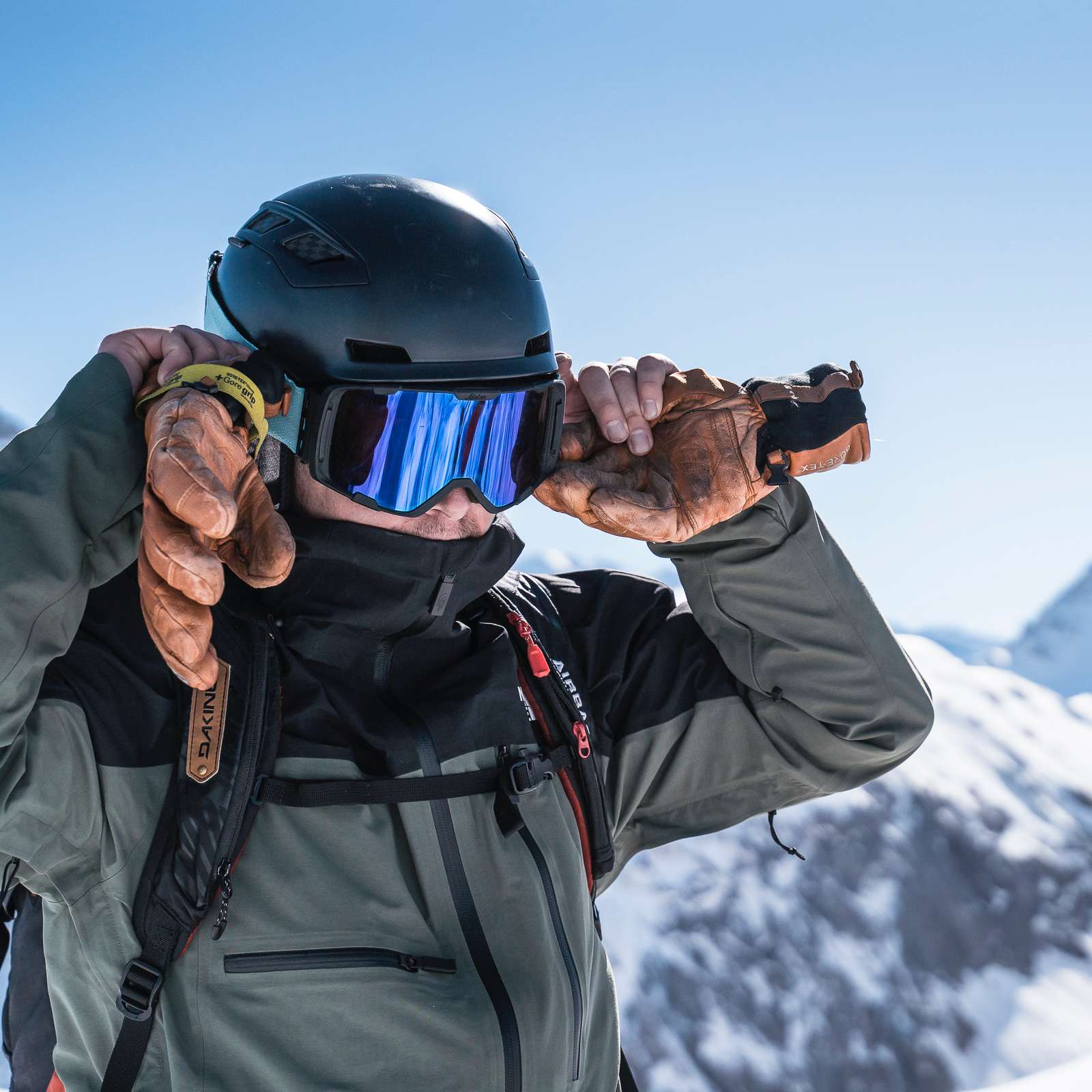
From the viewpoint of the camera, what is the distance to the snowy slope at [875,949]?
3918 mm

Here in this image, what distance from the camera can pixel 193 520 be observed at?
1296 millimetres

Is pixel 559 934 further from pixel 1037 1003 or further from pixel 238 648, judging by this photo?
pixel 1037 1003

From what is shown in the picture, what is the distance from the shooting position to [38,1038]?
→ 1.77 m

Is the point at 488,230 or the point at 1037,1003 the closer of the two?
the point at 488,230

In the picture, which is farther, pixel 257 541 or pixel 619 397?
pixel 619 397

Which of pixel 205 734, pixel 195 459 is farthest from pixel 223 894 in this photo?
pixel 195 459

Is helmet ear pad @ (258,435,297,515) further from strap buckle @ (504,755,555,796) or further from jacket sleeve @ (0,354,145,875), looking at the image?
strap buckle @ (504,755,555,796)

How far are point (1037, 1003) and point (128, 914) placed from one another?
4.14 meters

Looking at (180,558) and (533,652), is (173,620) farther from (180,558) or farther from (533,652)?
(533,652)

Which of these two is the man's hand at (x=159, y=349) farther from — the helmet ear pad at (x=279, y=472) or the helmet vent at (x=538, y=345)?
the helmet vent at (x=538, y=345)

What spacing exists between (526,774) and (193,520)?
0.77 m

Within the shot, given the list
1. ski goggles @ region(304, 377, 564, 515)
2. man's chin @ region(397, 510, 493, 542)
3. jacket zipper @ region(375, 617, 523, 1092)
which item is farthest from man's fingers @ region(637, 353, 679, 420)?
jacket zipper @ region(375, 617, 523, 1092)

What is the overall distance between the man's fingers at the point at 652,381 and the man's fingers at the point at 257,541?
0.76 m

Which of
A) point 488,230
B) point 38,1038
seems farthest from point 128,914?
point 488,230
